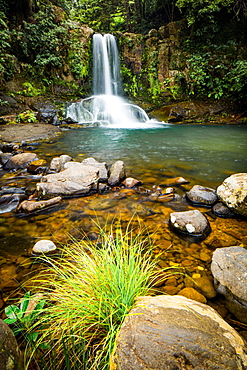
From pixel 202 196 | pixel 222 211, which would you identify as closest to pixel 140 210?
pixel 202 196

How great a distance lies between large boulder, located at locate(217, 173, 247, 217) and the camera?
2.48 meters

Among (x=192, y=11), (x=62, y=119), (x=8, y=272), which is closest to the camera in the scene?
(x=8, y=272)

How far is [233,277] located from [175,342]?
90 cm

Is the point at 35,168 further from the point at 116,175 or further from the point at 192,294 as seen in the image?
the point at 192,294

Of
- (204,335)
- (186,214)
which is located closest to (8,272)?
(204,335)

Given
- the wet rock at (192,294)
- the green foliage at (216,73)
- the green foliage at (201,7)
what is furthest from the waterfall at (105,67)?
the wet rock at (192,294)

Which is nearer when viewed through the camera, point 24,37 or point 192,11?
point 24,37

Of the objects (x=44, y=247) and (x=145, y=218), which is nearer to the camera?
(x=44, y=247)

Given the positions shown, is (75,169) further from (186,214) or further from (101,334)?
(101,334)

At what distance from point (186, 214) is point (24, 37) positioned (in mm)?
17158

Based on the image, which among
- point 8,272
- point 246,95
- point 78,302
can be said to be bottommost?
point 8,272

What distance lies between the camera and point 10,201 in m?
3.06

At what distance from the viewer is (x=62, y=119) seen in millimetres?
12250

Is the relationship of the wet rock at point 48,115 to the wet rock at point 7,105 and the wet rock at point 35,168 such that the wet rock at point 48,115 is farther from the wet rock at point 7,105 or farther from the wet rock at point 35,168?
the wet rock at point 35,168
